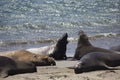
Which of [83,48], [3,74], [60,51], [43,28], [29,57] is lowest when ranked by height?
[43,28]

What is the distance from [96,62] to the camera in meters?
8.22

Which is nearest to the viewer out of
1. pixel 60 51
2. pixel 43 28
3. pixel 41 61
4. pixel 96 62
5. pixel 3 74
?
pixel 3 74

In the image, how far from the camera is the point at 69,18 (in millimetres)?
23672

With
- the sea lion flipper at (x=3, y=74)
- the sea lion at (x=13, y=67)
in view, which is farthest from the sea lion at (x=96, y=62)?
the sea lion flipper at (x=3, y=74)

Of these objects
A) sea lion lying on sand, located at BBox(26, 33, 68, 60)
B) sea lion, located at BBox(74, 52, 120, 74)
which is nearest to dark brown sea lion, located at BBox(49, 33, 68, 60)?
sea lion lying on sand, located at BBox(26, 33, 68, 60)

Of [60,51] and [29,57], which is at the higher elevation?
[29,57]

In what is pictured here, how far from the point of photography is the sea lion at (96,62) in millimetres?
7977

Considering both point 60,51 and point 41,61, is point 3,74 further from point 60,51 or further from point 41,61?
point 60,51

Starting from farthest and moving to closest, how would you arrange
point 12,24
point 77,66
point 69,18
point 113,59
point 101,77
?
point 69,18
point 12,24
point 113,59
point 77,66
point 101,77

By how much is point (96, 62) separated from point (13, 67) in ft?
5.13

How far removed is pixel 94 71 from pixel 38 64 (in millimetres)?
1587

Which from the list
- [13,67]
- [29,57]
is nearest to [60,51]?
[29,57]

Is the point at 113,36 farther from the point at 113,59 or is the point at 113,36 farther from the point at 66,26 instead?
the point at 113,59

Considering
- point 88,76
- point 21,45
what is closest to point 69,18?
point 21,45
